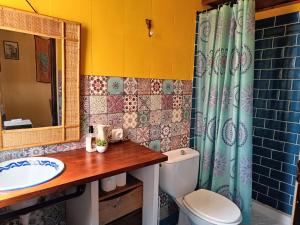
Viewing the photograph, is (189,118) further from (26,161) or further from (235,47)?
(26,161)

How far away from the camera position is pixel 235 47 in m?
1.69

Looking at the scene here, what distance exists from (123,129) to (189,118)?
76cm

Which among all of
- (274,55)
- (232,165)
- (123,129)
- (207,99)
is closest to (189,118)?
(207,99)

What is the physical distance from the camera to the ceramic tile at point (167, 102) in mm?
1866

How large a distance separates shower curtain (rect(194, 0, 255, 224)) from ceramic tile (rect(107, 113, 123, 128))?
0.80 m

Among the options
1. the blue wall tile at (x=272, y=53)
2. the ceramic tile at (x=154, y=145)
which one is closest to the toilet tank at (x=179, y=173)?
the ceramic tile at (x=154, y=145)

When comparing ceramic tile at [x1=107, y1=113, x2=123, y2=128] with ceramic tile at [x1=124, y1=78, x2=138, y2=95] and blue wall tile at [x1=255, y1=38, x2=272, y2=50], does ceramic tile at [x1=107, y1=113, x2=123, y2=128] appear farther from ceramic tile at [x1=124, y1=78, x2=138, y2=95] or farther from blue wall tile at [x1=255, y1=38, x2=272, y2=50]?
blue wall tile at [x1=255, y1=38, x2=272, y2=50]

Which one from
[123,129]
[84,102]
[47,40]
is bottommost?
[123,129]

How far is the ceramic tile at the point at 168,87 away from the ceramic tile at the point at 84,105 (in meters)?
0.69

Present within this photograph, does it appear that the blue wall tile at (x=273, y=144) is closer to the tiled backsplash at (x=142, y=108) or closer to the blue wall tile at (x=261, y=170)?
the blue wall tile at (x=261, y=170)

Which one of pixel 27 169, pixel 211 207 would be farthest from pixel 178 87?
pixel 27 169

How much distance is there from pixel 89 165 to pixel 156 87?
0.89 metres

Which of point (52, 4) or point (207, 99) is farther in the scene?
point (207, 99)

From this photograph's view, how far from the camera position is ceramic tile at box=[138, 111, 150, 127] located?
1.73 meters
